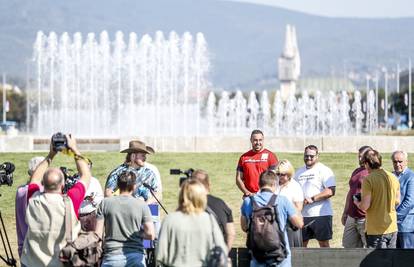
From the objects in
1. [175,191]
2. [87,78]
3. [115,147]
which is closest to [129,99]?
[87,78]

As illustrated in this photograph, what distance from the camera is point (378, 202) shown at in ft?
40.4

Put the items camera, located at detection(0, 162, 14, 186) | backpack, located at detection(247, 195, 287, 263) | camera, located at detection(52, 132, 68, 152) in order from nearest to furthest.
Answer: camera, located at detection(52, 132, 68, 152) → backpack, located at detection(247, 195, 287, 263) → camera, located at detection(0, 162, 14, 186)

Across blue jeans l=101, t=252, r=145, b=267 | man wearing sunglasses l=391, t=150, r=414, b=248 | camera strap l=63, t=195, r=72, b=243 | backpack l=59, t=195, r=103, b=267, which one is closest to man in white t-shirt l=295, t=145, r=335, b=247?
man wearing sunglasses l=391, t=150, r=414, b=248

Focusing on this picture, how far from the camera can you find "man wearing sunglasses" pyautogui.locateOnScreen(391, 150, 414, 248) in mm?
13023

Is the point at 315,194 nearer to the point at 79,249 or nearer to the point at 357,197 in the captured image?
the point at 357,197

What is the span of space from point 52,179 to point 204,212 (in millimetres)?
1274

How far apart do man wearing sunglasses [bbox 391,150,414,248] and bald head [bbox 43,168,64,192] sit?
4652 mm

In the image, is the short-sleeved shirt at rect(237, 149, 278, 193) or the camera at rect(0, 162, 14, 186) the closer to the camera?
the camera at rect(0, 162, 14, 186)

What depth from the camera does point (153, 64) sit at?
2298 inches

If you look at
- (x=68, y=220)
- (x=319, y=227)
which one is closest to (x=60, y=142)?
(x=68, y=220)

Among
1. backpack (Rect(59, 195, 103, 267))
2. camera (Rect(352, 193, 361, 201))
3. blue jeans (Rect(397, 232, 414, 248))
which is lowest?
blue jeans (Rect(397, 232, 414, 248))

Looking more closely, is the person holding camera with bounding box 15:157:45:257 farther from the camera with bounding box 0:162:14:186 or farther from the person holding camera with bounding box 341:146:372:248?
the person holding camera with bounding box 341:146:372:248

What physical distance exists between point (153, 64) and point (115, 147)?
26695mm

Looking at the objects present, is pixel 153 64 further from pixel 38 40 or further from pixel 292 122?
pixel 292 122
